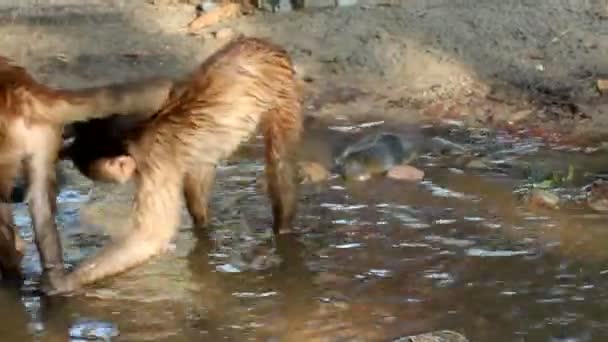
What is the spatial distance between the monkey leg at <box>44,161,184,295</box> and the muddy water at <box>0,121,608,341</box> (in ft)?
0.40

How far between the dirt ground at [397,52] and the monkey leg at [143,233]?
326cm

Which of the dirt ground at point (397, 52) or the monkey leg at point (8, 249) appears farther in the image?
the dirt ground at point (397, 52)

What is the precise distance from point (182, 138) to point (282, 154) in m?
0.66

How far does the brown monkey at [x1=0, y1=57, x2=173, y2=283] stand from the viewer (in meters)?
5.73

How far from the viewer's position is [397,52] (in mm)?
10164

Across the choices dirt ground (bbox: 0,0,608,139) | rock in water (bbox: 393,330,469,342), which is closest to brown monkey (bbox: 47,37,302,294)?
rock in water (bbox: 393,330,469,342)

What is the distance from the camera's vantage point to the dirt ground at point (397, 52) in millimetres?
9164

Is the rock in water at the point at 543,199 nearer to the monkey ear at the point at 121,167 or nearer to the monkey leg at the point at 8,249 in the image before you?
the monkey ear at the point at 121,167

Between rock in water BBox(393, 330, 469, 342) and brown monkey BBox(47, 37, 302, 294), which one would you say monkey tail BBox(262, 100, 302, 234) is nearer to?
brown monkey BBox(47, 37, 302, 294)

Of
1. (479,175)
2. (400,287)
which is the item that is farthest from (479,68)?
(400,287)

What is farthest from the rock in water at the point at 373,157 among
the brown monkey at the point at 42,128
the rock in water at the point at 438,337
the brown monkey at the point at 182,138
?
the rock in water at the point at 438,337

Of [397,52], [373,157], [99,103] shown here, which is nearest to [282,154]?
[99,103]

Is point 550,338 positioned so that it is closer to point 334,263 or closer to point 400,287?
point 400,287

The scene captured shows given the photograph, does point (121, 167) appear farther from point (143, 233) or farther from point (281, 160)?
point (281, 160)
